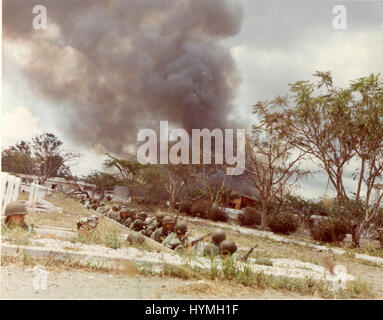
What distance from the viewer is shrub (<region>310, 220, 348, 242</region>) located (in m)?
14.3

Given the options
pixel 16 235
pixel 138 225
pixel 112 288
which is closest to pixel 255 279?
pixel 112 288

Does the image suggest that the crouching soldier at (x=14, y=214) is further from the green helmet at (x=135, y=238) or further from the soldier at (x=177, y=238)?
the soldier at (x=177, y=238)

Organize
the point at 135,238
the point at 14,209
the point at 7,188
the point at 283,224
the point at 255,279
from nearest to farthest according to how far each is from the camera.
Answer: the point at 255,279 < the point at 14,209 < the point at 135,238 < the point at 7,188 < the point at 283,224

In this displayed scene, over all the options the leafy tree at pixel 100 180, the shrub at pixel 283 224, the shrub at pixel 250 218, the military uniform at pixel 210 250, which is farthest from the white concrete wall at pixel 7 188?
the leafy tree at pixel 100 180

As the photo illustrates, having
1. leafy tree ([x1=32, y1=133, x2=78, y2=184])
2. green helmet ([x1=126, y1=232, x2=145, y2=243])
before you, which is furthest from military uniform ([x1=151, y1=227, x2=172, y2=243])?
leafy tree ([x1=32, y1=133, x2=78, y2=184])

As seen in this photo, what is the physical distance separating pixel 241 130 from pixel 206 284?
17336 mm

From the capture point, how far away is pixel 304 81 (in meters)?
13.0

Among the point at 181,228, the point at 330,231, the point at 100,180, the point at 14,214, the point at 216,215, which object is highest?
the point at 100,180

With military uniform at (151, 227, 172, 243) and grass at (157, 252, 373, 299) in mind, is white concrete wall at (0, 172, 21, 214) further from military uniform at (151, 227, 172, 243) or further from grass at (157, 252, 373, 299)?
grass at (157, 252, 373, 299)

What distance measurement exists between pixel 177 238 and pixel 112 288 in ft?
9.79

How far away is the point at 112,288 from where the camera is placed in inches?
145

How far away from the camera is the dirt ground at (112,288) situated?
334cm

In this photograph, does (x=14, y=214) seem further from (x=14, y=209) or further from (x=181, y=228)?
(x=181, y=228)
